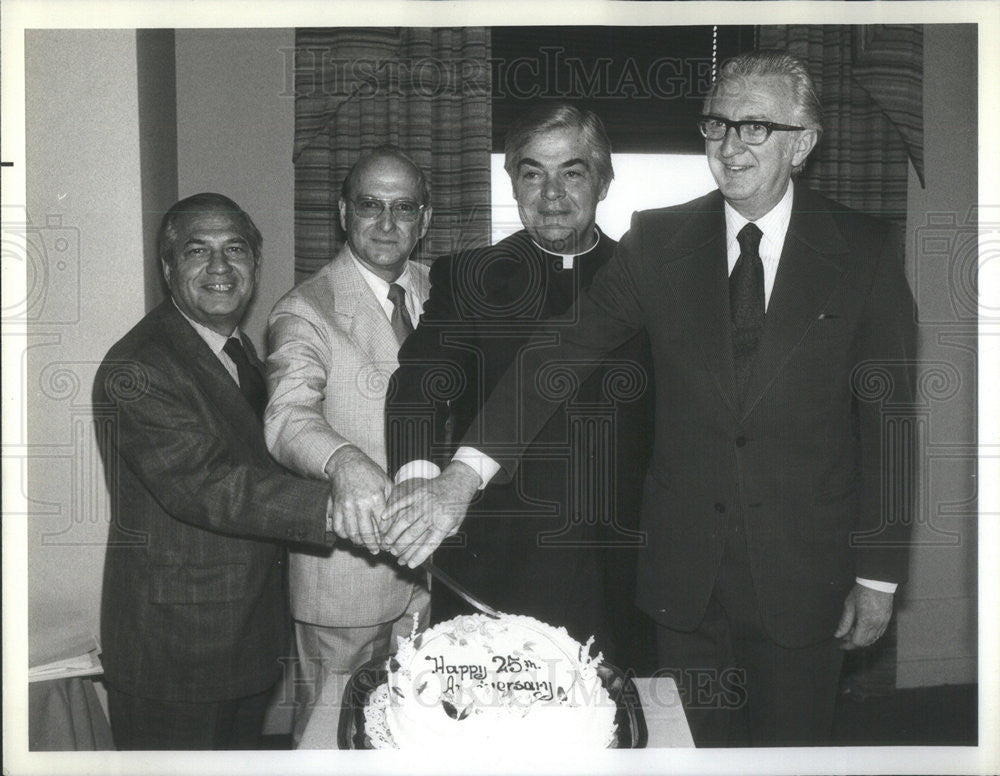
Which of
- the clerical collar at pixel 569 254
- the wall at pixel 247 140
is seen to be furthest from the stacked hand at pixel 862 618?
the wall at pixel 247 140

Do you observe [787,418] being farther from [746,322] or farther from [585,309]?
[585,309]

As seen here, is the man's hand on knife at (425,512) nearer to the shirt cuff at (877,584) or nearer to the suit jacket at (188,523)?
the suit jacket at (188,523)

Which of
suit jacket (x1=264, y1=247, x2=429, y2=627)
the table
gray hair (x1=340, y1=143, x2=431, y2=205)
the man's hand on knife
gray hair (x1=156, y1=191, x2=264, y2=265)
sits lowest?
the table

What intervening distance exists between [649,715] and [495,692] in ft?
1.18

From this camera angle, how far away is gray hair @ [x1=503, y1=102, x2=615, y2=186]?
2084mm

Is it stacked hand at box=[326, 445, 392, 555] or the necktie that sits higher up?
the necktie

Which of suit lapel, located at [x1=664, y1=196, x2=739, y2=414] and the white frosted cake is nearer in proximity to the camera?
the white frosted cake

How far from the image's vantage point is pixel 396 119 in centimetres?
210

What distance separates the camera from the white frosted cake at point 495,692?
1.98 meters

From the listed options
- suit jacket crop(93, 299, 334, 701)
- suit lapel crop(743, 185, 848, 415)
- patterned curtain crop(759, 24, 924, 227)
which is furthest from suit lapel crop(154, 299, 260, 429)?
patterned curtain crop(759, 24, 924, 227)

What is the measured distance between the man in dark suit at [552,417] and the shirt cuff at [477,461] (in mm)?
21

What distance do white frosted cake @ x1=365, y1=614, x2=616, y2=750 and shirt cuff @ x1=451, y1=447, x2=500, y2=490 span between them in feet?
0.95

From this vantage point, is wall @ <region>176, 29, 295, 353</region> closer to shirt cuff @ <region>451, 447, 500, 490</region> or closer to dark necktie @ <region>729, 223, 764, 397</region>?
shirt cuff @ <region>451, 447, 500, 490</region>

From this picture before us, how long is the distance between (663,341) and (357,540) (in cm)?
77
